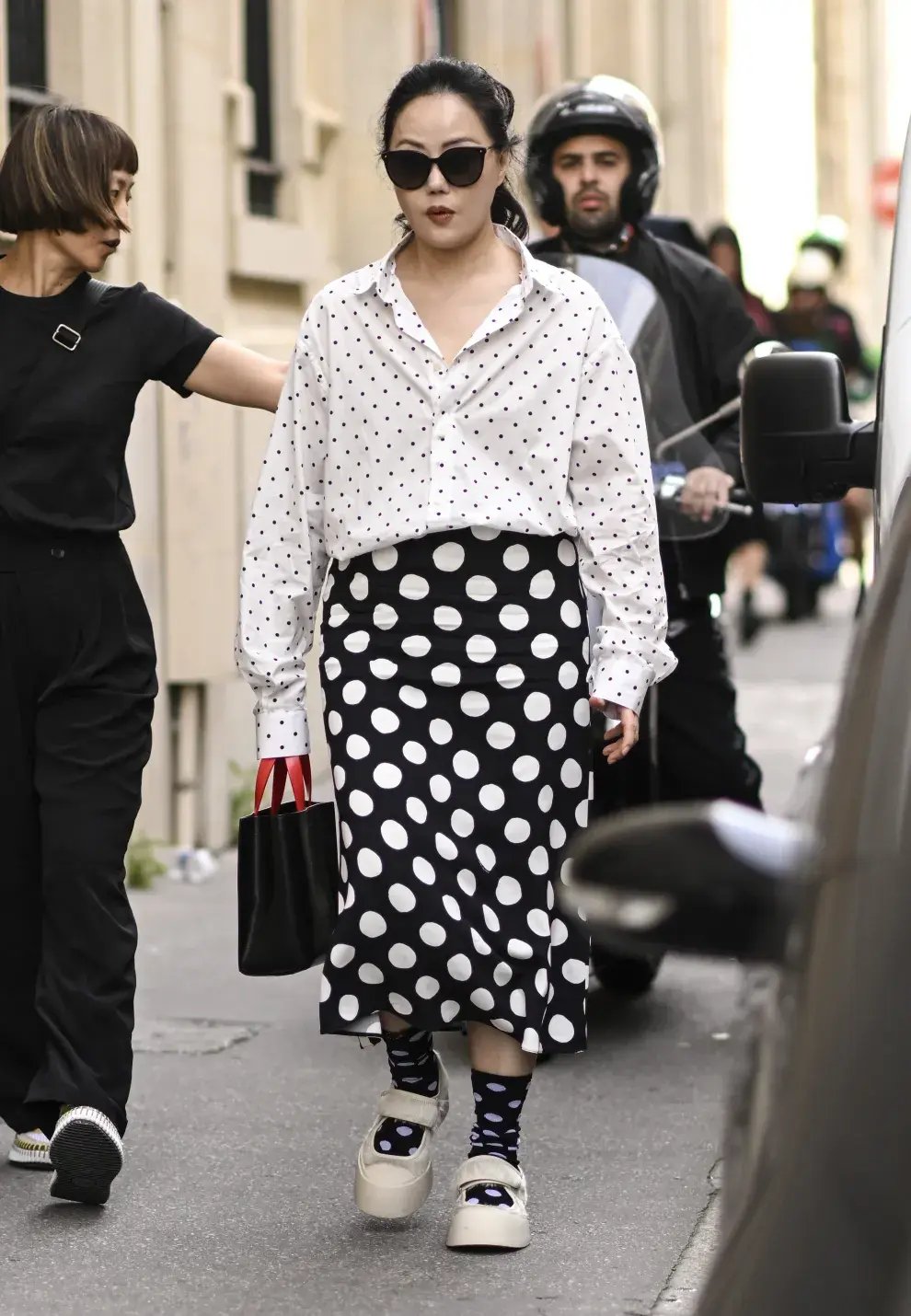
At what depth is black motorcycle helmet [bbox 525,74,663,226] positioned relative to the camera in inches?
234

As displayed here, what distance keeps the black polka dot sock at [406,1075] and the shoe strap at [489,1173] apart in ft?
0.31

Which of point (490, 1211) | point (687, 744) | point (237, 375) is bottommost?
point (490, 1211)

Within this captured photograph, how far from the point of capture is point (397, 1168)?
4406 millimetres

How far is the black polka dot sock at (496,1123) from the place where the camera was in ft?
14.4

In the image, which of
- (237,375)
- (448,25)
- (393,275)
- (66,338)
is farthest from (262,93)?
(393,275)

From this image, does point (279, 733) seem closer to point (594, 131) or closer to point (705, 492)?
point (705, 492)

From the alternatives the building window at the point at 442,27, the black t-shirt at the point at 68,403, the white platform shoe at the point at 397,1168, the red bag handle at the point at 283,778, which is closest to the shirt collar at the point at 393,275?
the black t-shirt at the point at 68,403

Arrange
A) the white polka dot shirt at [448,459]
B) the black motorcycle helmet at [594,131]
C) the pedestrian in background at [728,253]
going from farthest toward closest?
the pedestrian in background at [728,253]
the black motorcycle helmet at [594,131]
the white polka dot shirt at [448,459]

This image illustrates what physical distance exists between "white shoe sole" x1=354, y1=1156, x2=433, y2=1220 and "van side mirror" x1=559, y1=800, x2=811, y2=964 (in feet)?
7.48

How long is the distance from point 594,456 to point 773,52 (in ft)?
123

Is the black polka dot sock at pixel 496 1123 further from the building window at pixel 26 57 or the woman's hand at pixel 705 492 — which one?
the building window at pixel 26 57

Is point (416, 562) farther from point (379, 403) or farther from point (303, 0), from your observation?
point (303, 0)

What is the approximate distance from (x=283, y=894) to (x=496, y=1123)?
52 cm

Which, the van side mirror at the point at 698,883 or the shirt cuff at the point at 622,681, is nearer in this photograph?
the van side mirror at the point at 698,883
